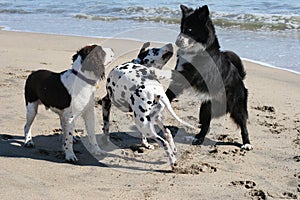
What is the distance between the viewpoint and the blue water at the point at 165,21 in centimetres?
1150

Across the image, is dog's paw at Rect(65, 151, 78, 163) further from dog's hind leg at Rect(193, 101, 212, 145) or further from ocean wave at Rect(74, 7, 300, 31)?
ocean wave at Rect(74, 7, 300, 31)

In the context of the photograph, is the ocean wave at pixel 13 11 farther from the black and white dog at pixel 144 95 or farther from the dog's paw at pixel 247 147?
the dog's paw at pixel 247 147

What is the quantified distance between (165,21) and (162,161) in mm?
12058

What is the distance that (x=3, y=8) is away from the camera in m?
22.0

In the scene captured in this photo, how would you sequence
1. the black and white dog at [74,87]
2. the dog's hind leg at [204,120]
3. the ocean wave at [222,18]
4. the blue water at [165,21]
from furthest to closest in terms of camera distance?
the ocean wave at [222,18] < the blue water at [165,21] < the dog's hind leg at [204,120] < the black and white dog at [74,87]

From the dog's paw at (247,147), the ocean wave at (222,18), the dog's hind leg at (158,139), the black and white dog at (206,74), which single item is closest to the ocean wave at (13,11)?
the ocean wave at (222,18)

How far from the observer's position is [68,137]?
4930 millimetres

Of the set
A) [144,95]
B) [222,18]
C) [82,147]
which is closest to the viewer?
[144,95]

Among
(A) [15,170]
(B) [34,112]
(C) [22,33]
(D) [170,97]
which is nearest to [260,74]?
(D) [170,97]

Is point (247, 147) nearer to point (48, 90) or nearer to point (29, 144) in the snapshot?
point (48, 90)

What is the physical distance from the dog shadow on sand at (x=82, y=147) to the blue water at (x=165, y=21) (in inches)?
186

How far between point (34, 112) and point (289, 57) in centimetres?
655

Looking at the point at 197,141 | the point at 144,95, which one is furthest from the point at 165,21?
the point at 144,95

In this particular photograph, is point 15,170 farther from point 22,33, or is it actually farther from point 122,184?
point 22,33
